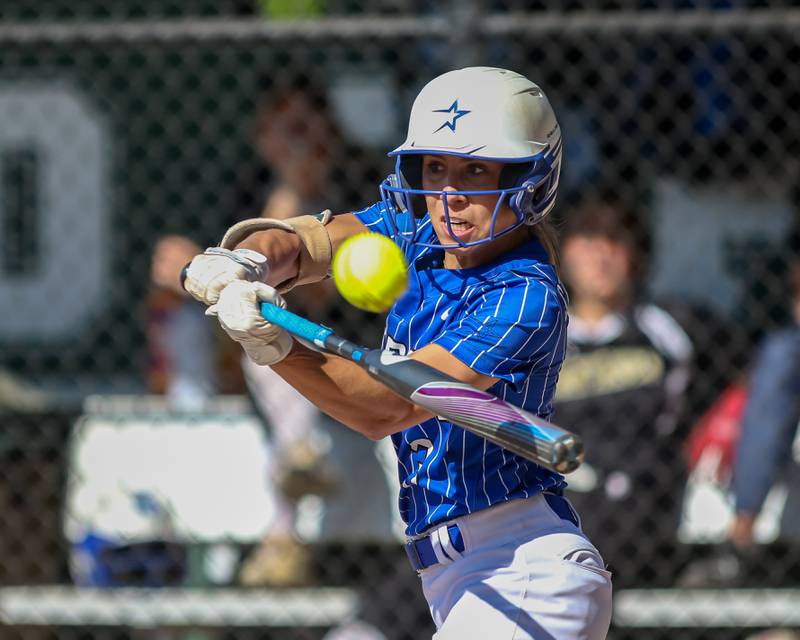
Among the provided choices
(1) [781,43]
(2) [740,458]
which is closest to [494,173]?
(2) [740,458]

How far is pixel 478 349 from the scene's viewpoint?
244 cm

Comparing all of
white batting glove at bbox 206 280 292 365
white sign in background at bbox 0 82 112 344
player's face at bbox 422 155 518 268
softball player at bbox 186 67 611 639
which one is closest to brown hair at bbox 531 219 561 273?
softball player at bbox 186 67 611 639

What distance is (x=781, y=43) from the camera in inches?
195

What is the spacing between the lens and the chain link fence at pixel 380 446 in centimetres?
443

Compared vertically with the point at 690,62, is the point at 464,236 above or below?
above

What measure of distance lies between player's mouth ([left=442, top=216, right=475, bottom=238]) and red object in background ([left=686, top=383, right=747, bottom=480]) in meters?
2.21

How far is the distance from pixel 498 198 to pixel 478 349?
33cm

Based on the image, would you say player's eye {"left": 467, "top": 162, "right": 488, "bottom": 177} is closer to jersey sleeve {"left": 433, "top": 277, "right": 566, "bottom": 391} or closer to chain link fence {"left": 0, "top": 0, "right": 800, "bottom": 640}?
jersey sleeve {"left": 433, "top": 277, "right": 566, "bottom": 391}

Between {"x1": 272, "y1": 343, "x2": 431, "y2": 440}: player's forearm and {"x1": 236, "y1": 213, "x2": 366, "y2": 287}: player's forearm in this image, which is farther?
{"x1": 236, "y1": 213, "x2": 366, "y2": 287}: player's forearm

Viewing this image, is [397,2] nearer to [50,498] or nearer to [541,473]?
[50,498]

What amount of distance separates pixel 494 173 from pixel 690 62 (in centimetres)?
283

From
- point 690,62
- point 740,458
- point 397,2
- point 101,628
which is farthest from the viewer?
point 397,2

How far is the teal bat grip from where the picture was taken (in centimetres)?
231

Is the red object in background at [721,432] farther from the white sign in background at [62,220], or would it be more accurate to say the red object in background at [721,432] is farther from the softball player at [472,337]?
the white sign in background at [62,220]
